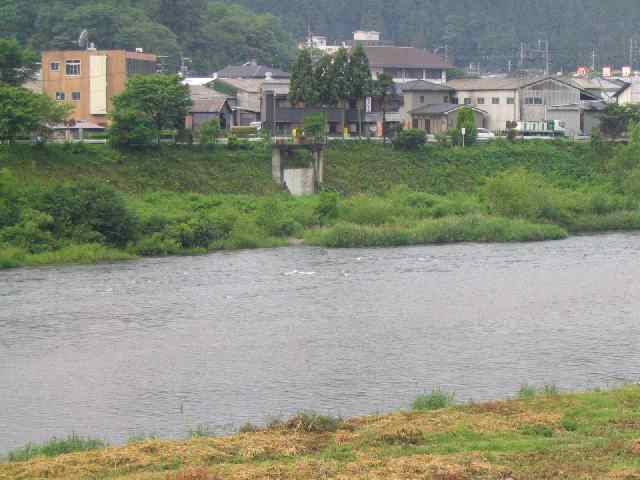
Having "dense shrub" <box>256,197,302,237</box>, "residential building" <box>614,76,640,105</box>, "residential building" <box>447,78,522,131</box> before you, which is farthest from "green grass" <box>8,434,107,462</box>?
"residential building" <box>614,76,640,105</box>

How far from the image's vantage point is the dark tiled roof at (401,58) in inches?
2308

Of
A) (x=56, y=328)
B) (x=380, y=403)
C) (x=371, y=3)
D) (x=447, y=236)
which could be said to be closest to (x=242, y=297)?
(x=56, y=328)

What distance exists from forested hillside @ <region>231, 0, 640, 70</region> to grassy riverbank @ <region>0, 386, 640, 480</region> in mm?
85843

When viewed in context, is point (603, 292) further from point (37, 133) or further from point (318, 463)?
point (37, 133)

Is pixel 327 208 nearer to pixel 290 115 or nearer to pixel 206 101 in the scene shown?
pixel 290 115

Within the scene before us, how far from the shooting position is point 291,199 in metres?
34.3

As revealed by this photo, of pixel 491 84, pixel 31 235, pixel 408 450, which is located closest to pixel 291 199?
pixel 31 235

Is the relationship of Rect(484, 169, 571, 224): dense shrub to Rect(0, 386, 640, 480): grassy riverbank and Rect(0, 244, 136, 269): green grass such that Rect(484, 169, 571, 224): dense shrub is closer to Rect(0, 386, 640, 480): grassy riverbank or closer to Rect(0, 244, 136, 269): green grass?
Rect(0, 244, 136, 269): green grass

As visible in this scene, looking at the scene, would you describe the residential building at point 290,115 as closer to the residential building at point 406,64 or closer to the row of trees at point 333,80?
the row of trees at point 333,80

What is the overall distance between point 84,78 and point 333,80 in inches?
385

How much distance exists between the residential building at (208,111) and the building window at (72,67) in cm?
451

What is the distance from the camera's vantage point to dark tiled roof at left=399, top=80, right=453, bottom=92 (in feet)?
152

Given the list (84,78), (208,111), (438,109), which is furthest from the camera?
(438,109)

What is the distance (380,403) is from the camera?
48.1 feet
